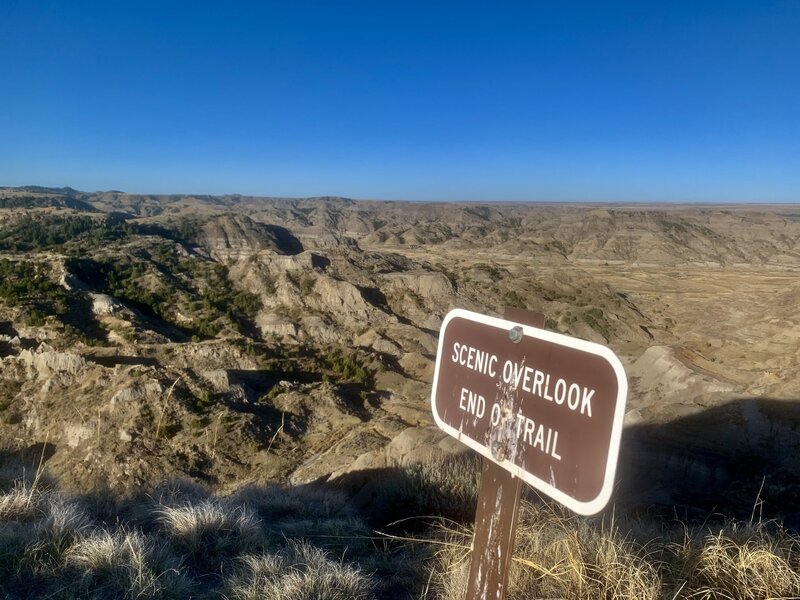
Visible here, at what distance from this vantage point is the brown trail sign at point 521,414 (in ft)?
6.04

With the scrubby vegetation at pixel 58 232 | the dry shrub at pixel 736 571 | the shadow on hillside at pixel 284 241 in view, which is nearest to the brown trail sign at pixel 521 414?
the dry shrub at pixel 736 571

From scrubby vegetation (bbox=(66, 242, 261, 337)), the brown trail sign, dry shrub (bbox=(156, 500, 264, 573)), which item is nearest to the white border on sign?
the brown trail sign

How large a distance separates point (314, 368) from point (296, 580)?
18628mm

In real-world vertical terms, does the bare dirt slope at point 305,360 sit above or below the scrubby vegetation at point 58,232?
below

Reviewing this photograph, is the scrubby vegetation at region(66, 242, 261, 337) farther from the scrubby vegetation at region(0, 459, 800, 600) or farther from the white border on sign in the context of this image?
the white border on sign

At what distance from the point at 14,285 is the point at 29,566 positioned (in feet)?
83.5

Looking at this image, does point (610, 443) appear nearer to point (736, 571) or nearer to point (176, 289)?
point (736, 571)

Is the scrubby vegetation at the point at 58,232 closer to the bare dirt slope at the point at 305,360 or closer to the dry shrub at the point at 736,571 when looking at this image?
the bare dirt slope at the point at 305,360

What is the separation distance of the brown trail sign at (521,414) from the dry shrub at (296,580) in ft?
4.48

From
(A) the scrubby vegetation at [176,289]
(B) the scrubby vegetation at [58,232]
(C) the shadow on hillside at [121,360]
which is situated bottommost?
(C) the shadow on hillside at [121,360]

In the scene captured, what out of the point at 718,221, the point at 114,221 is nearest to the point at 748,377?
the point at 114,221

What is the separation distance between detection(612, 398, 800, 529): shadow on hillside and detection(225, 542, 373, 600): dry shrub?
5.33m

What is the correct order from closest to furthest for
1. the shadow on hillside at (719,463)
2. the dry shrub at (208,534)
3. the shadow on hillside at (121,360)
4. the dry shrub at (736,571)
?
the dry shrub at (736,571), the dry shrub at (208,534), the shadow on hillside at (719,463), the shadow on hillside at (121,360)

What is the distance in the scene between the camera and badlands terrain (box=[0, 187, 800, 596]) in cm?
1056
